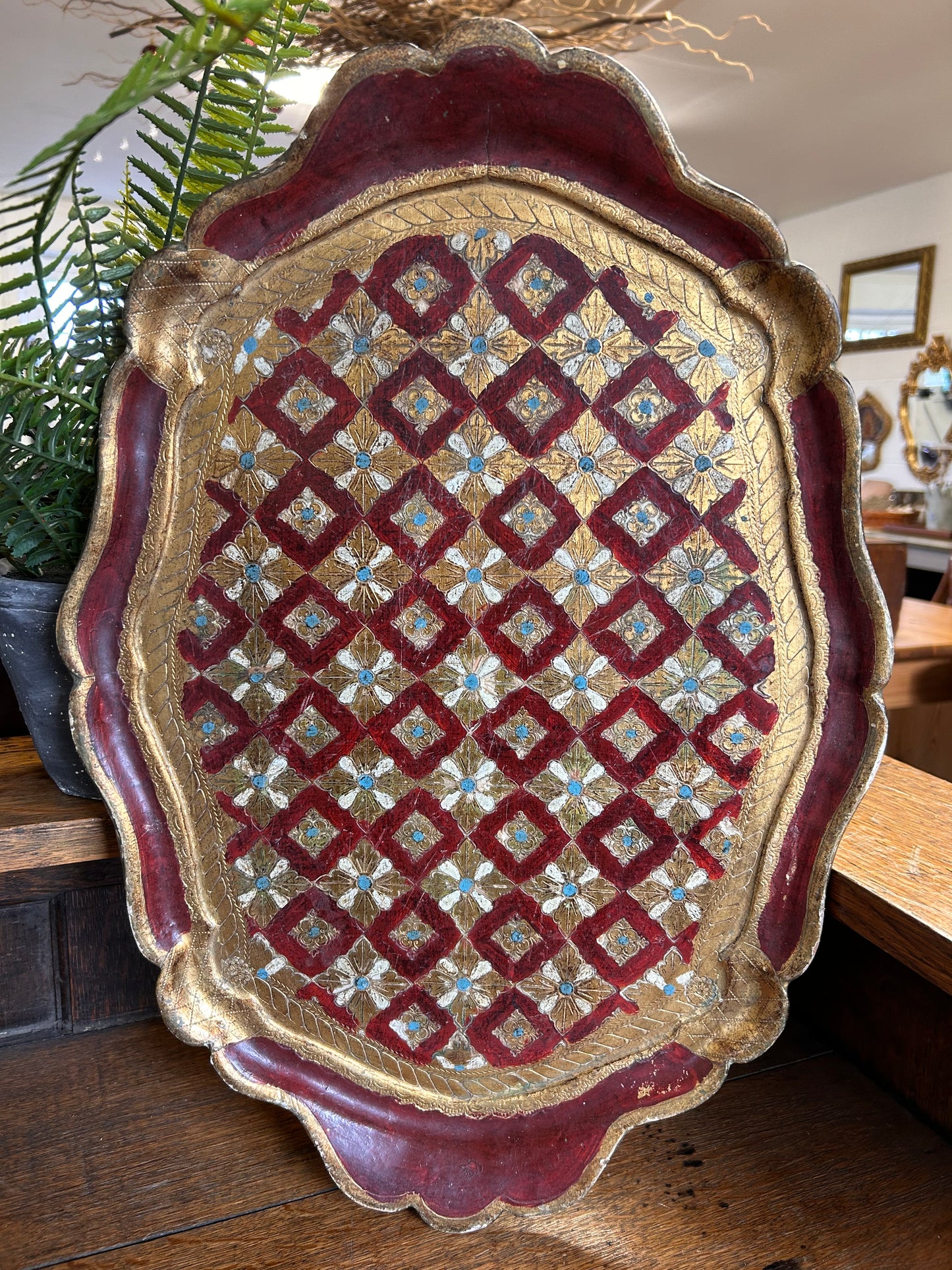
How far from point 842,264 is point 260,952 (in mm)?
5786

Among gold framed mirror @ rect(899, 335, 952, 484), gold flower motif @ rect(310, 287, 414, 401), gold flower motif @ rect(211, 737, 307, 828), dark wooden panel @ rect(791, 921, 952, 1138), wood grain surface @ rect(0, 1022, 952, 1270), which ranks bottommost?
wood grain surface @ rect(0, 1022, 952, 1270)


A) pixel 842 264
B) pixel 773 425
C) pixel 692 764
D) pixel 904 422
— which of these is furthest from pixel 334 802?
pixel 842 264

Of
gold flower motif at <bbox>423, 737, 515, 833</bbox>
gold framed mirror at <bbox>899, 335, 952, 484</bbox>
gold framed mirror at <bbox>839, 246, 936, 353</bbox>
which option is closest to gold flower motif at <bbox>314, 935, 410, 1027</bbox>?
gold flower motif at <bbox>423, 737, 515, 833</bbox>

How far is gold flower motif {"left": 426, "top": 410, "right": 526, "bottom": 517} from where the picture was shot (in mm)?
615

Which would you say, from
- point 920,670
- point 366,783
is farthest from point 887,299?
point 366,783

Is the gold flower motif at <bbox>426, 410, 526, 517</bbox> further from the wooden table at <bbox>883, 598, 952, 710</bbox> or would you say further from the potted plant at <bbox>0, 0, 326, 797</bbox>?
the wooden table at <bbox>883, 598, 952, 710</bbox>

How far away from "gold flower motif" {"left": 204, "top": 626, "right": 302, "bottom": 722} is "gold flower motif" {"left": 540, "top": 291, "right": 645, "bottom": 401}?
0.27 m

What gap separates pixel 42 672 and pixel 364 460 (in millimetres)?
282

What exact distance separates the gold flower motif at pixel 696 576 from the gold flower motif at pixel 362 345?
0.73 ft

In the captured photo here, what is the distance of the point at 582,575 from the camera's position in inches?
24.5

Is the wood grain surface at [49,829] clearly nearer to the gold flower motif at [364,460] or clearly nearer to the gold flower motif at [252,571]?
Result: the gold flower motif at [252,571]

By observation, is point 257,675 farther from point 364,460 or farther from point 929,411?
point 929,411

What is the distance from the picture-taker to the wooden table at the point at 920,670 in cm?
185

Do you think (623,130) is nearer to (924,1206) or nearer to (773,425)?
(773,425)
